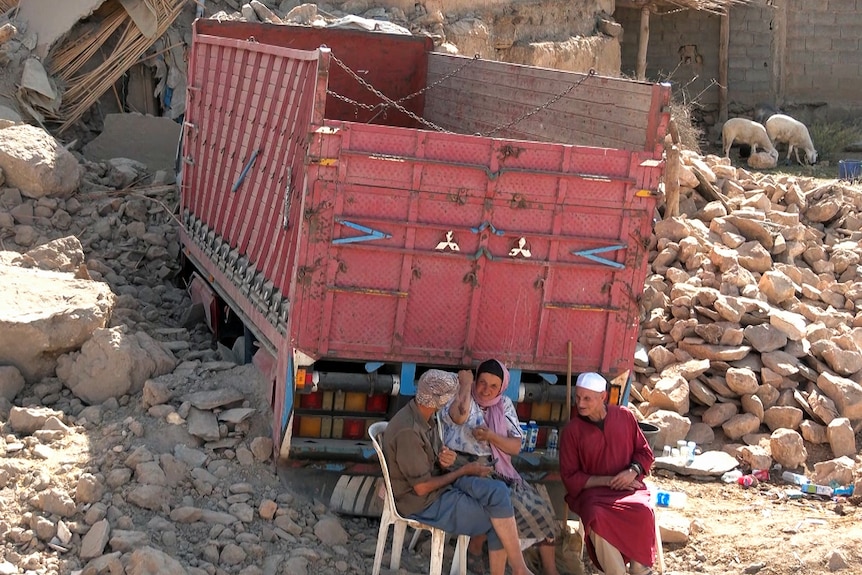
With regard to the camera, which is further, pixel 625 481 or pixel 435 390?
pixel 625 481

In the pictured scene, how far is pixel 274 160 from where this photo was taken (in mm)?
6484

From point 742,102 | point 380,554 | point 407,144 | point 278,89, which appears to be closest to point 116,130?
point 278,89

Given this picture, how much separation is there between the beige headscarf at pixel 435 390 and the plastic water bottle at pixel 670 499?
181 centimetres

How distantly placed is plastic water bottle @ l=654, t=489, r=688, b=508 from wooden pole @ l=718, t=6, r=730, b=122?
14.0 metres

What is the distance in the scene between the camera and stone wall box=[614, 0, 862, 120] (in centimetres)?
1944

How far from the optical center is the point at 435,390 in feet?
16.6

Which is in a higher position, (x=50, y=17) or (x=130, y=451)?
(x=50, y=17)

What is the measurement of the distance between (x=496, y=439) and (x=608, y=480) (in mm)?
577

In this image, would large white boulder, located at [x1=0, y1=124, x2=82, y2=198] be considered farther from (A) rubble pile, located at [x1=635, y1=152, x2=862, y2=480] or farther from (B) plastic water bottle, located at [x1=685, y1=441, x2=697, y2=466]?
(B) plastic water bottle, located at [x1=685, y1=441, x2=697, y2=466]

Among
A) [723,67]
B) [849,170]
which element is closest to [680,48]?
[723,67]

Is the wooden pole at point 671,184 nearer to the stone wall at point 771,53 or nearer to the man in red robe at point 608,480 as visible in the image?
the man in red robe at point 608,480

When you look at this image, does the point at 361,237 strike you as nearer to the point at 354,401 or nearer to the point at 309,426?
the point at 354,401

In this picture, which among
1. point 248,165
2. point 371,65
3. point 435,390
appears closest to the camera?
point 435,390

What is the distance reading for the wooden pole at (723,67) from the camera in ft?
64.3
